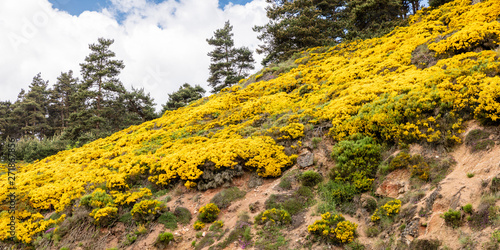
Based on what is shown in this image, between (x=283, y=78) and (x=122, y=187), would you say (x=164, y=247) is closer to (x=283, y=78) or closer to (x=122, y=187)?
(x=122, y=187)

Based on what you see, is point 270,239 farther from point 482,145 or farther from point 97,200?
point 97,200

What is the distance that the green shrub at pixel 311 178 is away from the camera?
10.6 meters

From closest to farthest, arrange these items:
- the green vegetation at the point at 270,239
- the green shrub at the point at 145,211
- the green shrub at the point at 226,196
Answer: the green vegetation at the point at 270,239
the green shrub at the point at 145,211
the green shrub at the point at 226,196

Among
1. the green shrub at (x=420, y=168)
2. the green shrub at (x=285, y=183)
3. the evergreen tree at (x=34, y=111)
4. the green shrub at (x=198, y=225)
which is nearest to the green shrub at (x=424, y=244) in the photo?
the green shrub at (x=420, y=168)

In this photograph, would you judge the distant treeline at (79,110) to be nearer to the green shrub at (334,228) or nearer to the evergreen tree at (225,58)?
the evergreen tree at (225,58)

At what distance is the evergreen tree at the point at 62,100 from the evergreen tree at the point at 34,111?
1.42m

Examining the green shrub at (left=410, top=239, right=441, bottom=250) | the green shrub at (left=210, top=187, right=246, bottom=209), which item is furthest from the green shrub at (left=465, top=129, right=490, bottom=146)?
the green shrub at (left=210, top=187, right=246, bottom=209)

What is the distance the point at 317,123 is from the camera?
13.8 m

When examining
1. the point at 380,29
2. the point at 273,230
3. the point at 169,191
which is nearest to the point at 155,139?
the point at 169,191

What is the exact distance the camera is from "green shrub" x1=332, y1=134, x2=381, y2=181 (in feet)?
32.0

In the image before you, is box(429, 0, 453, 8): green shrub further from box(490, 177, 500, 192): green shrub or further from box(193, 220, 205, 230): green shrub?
box(193, 220, 205, 230): green shrub

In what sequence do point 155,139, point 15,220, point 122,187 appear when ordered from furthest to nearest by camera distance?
point 155,139 → point 122,187 → point 15,220

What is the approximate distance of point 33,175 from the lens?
17.1m

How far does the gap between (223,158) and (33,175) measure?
13.6 meters
